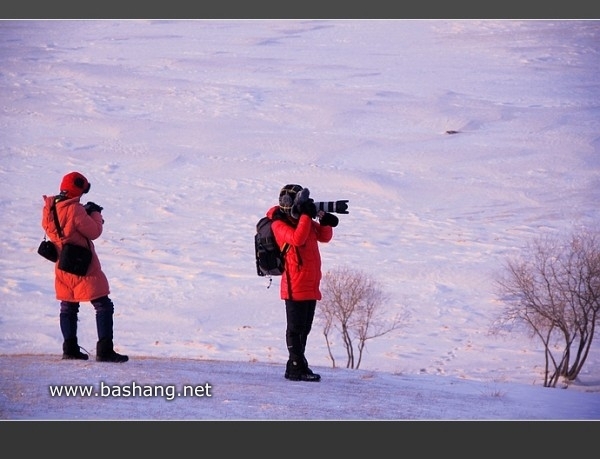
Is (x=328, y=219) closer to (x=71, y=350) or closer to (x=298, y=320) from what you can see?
(x=298, y=320)

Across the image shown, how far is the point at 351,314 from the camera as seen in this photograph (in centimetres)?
1661

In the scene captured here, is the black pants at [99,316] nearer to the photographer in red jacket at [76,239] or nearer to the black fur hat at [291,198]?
the photographer in red jacket at [76,239]

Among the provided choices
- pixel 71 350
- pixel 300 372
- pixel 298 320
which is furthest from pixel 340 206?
pixel 71 350

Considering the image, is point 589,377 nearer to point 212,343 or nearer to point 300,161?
point 212,343

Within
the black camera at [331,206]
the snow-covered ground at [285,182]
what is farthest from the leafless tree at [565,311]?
the black camera at [331,206]

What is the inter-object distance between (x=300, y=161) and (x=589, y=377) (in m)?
18.1

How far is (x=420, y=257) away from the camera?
23.0 meters

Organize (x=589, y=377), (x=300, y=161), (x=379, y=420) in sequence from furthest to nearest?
(x=300, y=161)
(x=589, y=377)
(x=379, y=420)

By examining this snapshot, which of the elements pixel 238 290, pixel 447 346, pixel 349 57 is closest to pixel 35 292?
pixel 238 290

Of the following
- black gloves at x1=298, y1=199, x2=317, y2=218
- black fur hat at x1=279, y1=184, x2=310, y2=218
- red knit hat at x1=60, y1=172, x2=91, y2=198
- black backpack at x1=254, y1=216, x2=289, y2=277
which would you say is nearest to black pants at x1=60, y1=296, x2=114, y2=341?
red knit hat at x1=60, y1=172, x2=91, y2=198

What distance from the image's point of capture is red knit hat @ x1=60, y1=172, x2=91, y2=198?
7738mm

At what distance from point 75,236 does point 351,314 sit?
9133mm

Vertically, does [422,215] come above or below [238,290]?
above

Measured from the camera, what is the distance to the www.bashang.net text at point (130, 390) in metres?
7.62
